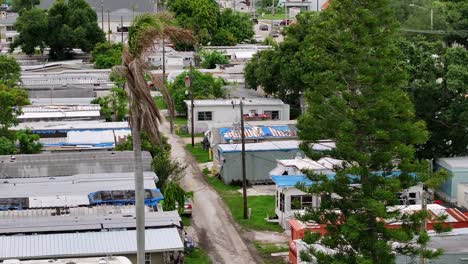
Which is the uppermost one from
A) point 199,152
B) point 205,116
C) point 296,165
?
point 205,116

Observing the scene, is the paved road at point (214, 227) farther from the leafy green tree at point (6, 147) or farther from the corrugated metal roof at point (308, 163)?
the leafy green tree at point (6, 147)

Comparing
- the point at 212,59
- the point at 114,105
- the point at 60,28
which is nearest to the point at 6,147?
the point at 114,105

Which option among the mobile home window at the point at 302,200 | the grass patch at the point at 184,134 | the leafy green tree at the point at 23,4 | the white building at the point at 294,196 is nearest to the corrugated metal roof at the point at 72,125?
the grass patch at the point at 184,134

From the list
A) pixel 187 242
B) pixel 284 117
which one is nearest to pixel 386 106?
pixel 187 242

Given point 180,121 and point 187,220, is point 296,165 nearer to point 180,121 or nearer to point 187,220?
point 187,220

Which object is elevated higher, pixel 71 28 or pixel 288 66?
pixel 71 28
